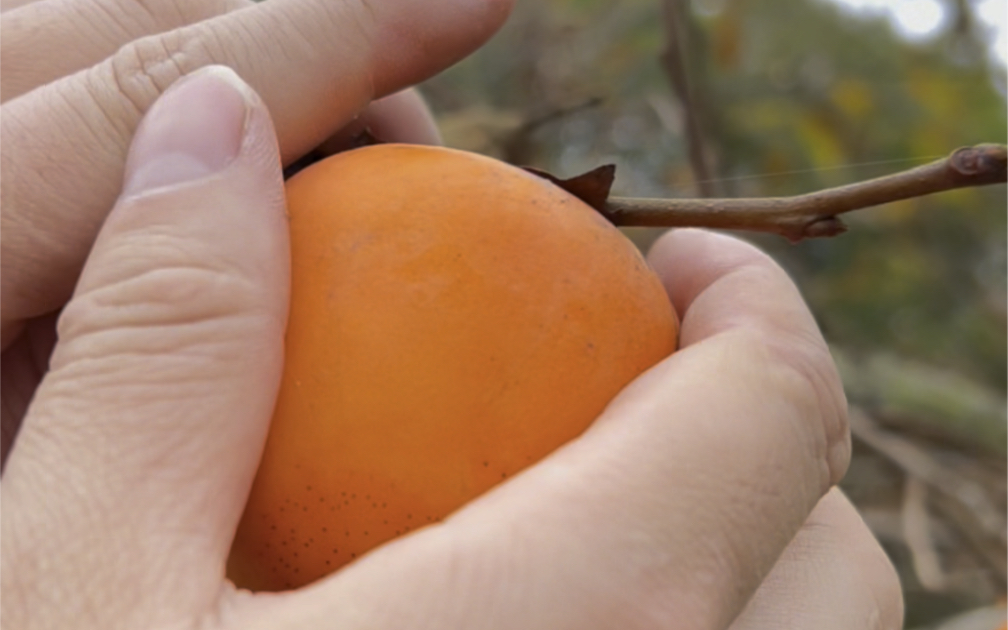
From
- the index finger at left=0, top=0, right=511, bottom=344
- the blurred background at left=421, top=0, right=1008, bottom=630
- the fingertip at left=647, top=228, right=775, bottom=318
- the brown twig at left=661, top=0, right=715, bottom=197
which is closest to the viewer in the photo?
the index finger at left=0, top=0, right=511, bottom=344

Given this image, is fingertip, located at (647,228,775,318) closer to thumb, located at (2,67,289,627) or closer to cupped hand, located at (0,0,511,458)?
cupped hand, located at (0,0,511,458)

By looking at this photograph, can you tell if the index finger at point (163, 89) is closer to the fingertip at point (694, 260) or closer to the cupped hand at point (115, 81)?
the cupped hand at point (115, 81)

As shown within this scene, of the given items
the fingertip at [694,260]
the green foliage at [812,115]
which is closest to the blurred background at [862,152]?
the green foliage at [812,115]

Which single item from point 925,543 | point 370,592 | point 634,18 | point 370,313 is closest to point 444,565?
point 370,592

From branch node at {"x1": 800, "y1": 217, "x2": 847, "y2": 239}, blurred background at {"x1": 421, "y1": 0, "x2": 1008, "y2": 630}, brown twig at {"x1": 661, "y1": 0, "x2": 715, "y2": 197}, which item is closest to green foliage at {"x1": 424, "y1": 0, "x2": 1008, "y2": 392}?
blurred background at {"x1": 421, "y1": 0, "x2": 1008, "y2": 630}

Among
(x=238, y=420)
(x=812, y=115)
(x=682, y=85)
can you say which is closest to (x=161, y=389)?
(x=238, y=420)

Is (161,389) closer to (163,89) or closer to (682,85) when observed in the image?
(163,89)
